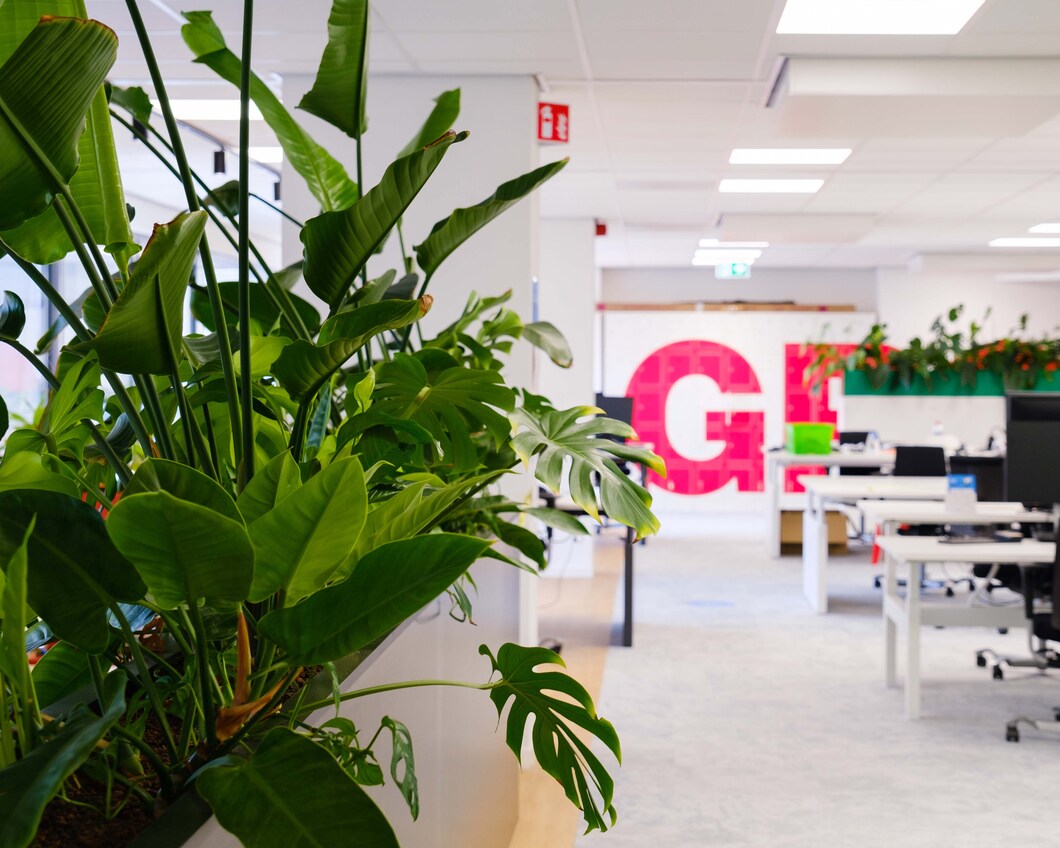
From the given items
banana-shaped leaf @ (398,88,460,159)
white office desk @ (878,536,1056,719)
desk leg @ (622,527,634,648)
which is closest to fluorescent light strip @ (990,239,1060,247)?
white office desk @ (878,536,1056,719)

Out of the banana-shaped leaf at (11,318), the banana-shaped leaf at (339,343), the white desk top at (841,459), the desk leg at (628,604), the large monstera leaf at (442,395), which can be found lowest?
the desk leg at (628,604)

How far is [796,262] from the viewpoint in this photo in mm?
11875

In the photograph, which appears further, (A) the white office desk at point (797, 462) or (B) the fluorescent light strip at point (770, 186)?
(A) the white office desk at point (797, 462)

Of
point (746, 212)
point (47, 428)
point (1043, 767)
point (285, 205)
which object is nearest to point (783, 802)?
point (1043, 767)

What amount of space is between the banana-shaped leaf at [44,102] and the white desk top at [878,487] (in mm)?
5733

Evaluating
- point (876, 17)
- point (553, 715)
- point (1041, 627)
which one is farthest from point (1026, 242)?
point (553, 715)

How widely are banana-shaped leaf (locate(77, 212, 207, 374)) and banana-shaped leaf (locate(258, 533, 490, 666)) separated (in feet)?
0.81

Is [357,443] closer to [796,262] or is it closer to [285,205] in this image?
[285,205]

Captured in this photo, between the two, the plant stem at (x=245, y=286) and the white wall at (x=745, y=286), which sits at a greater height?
the white wall at (x=745, y=286)

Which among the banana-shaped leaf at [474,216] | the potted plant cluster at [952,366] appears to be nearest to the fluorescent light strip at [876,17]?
the banana-shaped leaf at [474,216]

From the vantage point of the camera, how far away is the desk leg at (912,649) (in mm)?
4258

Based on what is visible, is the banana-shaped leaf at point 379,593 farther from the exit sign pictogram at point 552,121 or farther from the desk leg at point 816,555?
the desk leg at point 816,555

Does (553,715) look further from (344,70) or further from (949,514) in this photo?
(949,514)

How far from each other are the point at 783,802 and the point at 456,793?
1775 millimetres
